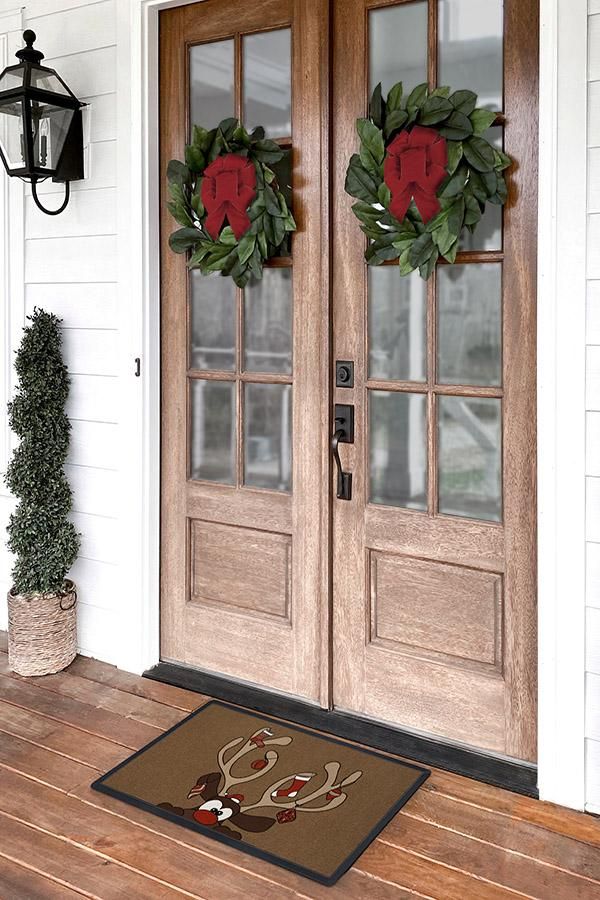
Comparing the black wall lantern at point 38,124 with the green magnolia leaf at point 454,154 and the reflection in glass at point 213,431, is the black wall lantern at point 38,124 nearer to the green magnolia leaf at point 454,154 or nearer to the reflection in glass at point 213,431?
the reflection in glass at point 213,431

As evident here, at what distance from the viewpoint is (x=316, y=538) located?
272 centimetres

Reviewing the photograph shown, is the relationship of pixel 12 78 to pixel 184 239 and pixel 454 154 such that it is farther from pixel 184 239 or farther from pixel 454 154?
pixel 454 154

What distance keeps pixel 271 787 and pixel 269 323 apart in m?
1.42

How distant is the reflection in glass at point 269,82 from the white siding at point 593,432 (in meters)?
0.97

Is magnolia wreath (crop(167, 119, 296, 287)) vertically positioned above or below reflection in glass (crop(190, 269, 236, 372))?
above

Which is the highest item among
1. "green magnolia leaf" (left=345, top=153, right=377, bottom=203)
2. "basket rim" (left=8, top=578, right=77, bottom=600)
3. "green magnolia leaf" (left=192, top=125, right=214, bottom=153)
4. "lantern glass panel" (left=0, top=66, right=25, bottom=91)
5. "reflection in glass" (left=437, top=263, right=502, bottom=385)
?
"lantern glass panel" (left=0, top=66, right=25, bottom=91)

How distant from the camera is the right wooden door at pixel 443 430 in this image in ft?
7.59

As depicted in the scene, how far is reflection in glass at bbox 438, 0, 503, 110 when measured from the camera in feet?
7.54

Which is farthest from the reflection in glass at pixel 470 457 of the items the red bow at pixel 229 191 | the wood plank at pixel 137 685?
the wood plank at pixel 137 685

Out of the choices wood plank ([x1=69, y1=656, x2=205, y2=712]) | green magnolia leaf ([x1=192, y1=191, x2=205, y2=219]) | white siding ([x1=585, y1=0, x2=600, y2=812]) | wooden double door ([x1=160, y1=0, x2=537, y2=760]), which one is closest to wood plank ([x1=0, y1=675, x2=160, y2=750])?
wood plank ([x1=69, y1=656, x2=205, y2=712])

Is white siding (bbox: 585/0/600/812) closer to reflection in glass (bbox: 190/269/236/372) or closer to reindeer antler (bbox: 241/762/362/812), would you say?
reindeer antler (bbox: 241/762/362/812)

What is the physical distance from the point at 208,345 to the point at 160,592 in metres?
0.92

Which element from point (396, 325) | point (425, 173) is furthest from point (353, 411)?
point (425, 173)

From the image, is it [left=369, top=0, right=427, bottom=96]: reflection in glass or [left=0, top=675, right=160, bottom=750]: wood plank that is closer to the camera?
[left=369, top=0, right=427, bottom=96]: reflection in glass
